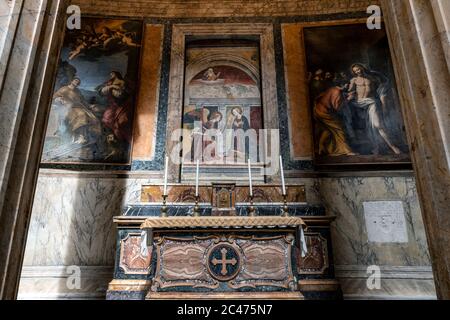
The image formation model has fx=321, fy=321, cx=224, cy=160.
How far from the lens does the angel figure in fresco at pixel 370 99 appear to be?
6.52 m

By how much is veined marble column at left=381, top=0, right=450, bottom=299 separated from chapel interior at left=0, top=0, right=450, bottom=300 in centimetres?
206

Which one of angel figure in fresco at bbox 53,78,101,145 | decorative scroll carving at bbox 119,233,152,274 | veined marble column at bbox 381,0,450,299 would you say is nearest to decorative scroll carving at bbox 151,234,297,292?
decorative scroll carving at bbox 119,233,152,274

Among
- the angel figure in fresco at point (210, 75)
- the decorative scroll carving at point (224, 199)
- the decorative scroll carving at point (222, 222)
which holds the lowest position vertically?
the decorative scroll carving at point (222, 222)

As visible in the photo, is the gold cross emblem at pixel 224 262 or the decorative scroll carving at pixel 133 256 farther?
the decorative scroll carving at pixel 133 256

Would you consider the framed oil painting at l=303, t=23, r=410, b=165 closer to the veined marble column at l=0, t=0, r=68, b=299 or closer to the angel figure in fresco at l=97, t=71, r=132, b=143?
the angel figure in fresco at l=97, t=71, r=132, b=143

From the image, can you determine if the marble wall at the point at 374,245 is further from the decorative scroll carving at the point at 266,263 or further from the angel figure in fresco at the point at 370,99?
the decorative scroll carving at the point at 266,263

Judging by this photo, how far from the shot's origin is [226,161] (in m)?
6.56

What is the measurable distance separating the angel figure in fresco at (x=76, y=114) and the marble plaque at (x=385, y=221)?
222 inches

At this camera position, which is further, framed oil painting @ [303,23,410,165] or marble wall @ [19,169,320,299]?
framed oil painting @ [303,23,410,165]

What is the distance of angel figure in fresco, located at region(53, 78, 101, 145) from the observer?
21.7 ft

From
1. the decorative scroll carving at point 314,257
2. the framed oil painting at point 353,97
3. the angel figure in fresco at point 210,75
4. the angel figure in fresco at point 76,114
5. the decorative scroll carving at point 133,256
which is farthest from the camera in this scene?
the angel figure in fresco at point 210,75

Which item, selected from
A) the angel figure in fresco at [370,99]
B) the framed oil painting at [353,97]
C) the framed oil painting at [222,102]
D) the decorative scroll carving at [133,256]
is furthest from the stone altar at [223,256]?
the angel figure in fresco at [370,99]

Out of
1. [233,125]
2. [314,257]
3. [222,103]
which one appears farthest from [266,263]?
[222,103]
